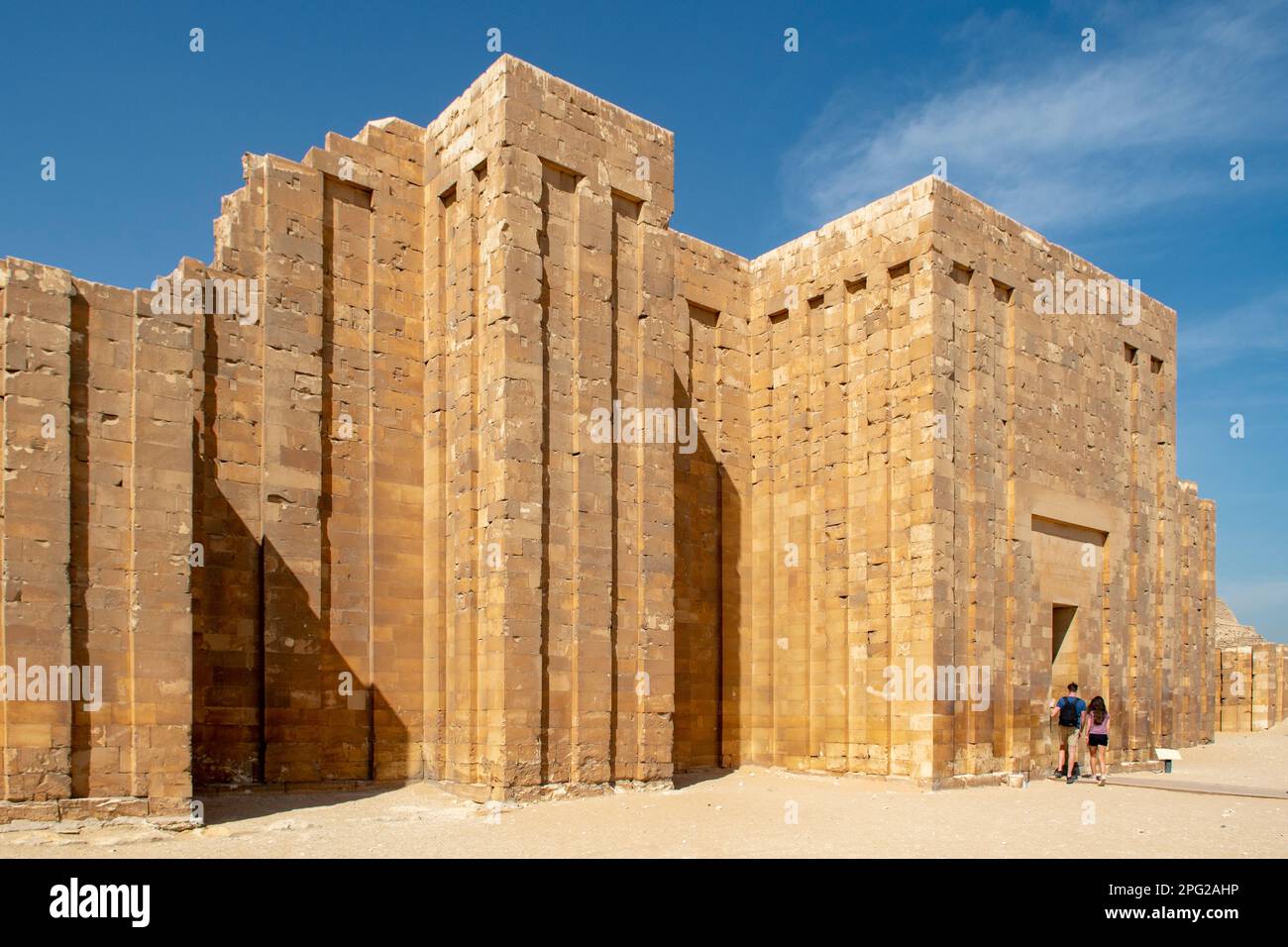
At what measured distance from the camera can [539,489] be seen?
48.6ft

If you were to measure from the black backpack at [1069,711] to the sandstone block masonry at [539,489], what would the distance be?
1.74ft

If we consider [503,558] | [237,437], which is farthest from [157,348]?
[503,558]

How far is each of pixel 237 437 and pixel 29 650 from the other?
438 cm

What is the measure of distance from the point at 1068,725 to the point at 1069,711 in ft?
0.75

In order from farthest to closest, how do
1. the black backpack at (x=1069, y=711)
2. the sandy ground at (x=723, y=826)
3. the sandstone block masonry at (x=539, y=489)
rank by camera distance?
the black backpack at (x=1069, y=711) → the sandstone block masonry at (x=539, y=489) → the sandy ground at (x=723, y=826)

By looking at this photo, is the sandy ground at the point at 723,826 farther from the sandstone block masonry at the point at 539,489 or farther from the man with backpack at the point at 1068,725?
the man with backpack at the point at 1068,725

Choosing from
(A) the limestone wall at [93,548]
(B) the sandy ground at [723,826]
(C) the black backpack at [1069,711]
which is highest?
(A) the limestone wall at [93,548]

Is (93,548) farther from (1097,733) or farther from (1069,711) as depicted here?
(1097,733)

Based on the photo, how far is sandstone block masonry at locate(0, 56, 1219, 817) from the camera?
12.0 meters

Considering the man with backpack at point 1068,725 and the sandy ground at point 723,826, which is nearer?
the sandy ground at point 723,826

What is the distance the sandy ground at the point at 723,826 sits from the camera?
35.6 feet

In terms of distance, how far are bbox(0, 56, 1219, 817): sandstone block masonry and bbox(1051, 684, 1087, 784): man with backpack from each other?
0.51 m

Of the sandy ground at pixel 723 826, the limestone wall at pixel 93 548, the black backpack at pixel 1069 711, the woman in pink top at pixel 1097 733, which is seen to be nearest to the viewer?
the sandy ground at pixel 723 826

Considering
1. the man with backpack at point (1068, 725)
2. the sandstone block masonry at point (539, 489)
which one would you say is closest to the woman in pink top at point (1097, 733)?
the man with backpack at point (1068, 725)
